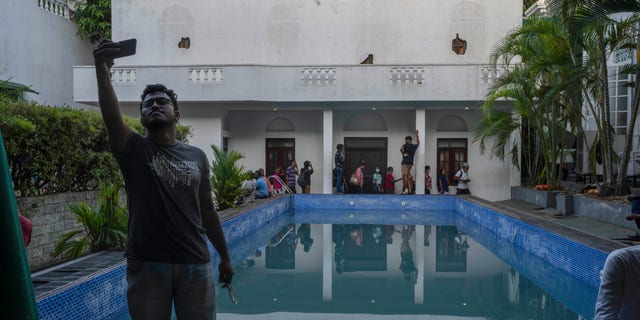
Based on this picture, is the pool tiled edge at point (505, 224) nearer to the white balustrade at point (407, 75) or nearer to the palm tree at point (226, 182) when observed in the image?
the white balustrade at point (407, 75)

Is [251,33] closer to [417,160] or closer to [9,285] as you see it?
[417,160]

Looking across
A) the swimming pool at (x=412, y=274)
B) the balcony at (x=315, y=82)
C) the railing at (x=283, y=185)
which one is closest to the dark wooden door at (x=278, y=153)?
the railing at (x=283, y=185)

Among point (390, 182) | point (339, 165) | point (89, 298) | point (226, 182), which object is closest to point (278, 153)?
point (339, 165)

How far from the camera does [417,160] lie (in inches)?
814

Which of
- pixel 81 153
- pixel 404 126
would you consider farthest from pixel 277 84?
pixel 81 153

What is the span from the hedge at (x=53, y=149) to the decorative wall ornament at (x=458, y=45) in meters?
14.8

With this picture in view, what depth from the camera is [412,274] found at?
9.02 meters

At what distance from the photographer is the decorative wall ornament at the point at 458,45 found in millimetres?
22016

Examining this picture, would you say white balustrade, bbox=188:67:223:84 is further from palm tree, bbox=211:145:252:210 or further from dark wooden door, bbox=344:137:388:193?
palm tree, bbox=211:145:252:210

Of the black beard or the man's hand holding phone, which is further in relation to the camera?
the black beard

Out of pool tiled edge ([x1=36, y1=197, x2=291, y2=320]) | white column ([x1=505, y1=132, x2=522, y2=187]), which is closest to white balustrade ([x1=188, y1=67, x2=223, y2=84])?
white column ([x1=505, y1=132, x2=522, y2=187])

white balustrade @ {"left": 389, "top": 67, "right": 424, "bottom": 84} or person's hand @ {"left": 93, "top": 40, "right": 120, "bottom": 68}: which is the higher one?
white balustrade @ {"left": 389, "top": 67, "right": 424, "bottom": 84}

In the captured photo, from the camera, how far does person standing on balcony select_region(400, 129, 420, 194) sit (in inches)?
808

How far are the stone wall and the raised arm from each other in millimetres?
5836
